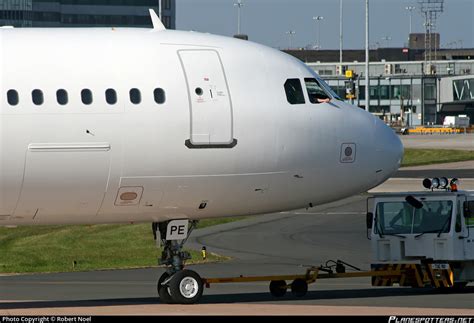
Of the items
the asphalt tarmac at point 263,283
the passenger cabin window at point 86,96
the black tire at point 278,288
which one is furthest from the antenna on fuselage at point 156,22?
the black tire at point 278,288

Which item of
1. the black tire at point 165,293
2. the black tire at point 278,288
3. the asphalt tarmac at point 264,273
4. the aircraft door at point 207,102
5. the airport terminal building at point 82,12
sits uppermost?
the airport terminal building at point 82,12

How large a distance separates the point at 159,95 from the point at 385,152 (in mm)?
5057

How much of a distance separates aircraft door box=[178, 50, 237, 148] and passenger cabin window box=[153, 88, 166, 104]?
21.4 inches

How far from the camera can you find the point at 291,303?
24.9 metres

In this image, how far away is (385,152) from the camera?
25297 mm

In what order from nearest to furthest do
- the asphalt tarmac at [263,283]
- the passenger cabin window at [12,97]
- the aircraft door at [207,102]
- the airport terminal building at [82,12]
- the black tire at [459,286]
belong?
the passenger cabin window at [12,97]
the aircraft door at [207,102]
the asphalt tarmac at [263,283]
the black tire at [459,286]
the airport terminal building at [82,12]

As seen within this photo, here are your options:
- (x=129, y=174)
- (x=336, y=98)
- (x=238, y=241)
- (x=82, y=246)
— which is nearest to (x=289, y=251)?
(x=238, y=241)

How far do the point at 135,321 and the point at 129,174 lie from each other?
11.3 ft

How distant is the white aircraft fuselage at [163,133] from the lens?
22.6m

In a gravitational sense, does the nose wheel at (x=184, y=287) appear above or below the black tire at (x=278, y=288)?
above

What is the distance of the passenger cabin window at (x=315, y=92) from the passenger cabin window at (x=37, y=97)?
568 cm

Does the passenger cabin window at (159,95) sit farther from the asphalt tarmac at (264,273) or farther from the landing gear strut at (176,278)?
the asphalt tarmac at (264,273)

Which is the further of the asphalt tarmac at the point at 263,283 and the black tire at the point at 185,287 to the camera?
the asphalt tarmac at the point at 263,283

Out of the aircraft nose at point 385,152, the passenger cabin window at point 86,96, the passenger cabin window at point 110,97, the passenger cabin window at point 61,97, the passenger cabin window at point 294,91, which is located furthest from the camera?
the aircraft nose at point 385,152
